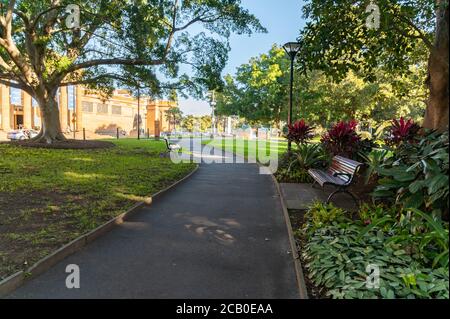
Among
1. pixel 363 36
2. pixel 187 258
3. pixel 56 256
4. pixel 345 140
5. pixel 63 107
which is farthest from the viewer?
pixel 63 107

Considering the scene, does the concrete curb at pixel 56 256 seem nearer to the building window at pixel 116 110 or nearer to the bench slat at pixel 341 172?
the bench slat at pixel 341 172

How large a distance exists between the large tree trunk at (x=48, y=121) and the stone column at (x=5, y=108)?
1061 inches

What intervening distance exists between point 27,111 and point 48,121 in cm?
3044

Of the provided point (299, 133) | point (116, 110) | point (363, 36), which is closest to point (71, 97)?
point (116, 110)

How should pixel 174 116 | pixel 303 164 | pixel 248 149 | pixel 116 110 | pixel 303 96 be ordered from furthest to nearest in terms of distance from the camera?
1. pixel 174 116
2. pixel 116 110
3. pixel 303 96
4. pixel 248 149
5. pixel 303 164

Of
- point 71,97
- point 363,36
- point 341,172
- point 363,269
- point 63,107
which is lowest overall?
point 363,269

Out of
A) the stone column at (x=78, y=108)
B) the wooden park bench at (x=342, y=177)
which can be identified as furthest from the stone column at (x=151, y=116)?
the wooden park bench at (x=342, y=177)

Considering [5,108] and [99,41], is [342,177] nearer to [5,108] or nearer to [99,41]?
[99,41]

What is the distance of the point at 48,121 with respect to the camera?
58.1 ft

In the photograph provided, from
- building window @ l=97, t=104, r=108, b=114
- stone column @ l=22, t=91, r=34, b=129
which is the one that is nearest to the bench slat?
stone column @ l=22, t=91, r=34, b=129

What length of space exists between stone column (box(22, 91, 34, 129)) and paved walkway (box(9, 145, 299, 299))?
144ft
